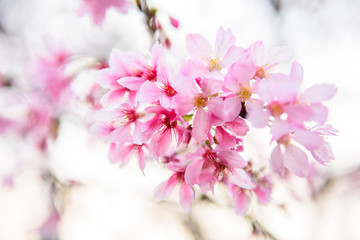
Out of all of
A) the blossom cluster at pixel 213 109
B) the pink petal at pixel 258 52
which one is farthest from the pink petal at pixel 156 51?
the pink petal at pixel 258 52

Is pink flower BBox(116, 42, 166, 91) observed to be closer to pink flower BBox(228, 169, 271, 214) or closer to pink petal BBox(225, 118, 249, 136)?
pink petal BBox(225, 118, 249, 136)

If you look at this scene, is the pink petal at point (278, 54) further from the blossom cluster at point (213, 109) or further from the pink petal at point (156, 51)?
the pink petal at point (156, 51)

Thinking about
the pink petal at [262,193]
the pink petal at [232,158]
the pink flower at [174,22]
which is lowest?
the pink petal at [262,193]

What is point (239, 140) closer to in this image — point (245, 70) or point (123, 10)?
point (245, 70)

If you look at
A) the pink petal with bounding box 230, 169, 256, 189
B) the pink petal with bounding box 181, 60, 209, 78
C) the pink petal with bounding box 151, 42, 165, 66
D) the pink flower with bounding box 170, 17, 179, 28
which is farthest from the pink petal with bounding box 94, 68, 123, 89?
the pink flower with bounding box 170, 17, 179, 28

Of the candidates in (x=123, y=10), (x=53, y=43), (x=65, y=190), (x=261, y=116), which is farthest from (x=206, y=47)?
(x=65, y=190)

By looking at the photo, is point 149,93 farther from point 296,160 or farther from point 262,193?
point 262,193
